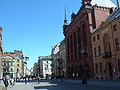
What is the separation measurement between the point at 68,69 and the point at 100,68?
97.1ft

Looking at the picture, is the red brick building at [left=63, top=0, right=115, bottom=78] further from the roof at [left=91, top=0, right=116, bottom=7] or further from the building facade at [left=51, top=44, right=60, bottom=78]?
the building facade at [left=51, top=44, right=60, bottom=78]

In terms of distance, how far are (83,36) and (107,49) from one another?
1425cm

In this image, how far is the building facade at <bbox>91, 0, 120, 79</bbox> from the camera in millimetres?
46344

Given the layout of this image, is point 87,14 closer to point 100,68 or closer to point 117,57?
point 100,68

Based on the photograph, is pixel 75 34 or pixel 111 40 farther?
pixel 75 34

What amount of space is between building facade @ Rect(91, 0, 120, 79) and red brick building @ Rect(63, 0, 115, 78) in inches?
105

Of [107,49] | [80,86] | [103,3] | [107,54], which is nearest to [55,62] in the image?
[103,3]

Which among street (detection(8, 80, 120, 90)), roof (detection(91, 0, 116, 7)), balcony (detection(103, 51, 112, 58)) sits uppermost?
roof (detection(91, 0, 116, 7))

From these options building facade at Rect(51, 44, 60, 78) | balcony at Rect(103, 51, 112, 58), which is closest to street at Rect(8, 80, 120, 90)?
balcony at Rect(103, 51, 112, 58)

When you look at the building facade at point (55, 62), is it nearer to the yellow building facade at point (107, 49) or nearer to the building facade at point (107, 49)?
the yellow building facade at point (107, 49)

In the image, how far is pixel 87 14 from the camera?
61.1m

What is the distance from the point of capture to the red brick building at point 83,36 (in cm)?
5982

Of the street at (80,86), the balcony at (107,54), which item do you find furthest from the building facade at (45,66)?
the street at (80,86)

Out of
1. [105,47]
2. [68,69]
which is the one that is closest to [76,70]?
[68,69]
